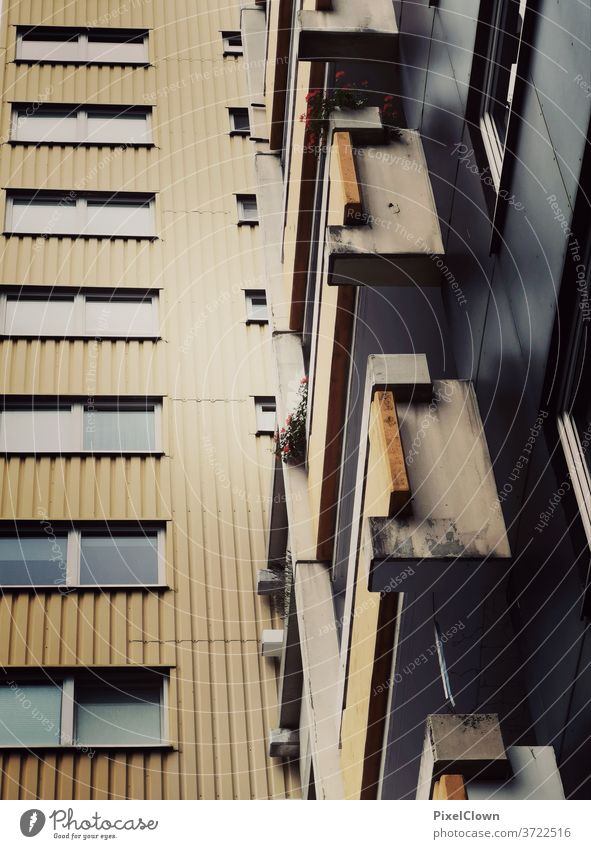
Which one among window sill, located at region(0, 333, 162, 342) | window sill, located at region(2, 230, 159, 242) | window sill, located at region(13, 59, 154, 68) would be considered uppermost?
window sill, located at region(13, 59, 154, 68)

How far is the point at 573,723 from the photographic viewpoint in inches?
264

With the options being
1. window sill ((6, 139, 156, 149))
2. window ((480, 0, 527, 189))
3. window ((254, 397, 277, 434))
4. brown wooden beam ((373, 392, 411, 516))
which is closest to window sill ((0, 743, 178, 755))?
window ((254, 397, 277, 434))

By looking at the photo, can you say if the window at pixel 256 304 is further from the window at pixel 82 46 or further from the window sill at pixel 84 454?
the window at pixel 82 46

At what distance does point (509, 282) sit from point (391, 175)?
7.34ft

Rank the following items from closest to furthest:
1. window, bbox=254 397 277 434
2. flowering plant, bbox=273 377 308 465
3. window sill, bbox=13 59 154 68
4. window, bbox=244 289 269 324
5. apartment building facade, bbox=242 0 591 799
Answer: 1. apartment building facade, bbox=242 0 591 799
2. flowering plant, bbox=273 377 308 465
3. window, bbox=254 397 277 434
4. window, bbox=244 289 269 324
5. window sill, bbox=13 59 154 68

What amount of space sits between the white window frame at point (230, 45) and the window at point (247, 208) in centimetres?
405

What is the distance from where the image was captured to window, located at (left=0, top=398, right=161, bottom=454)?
19.8 meters

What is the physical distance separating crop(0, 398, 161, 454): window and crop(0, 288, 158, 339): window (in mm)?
1419

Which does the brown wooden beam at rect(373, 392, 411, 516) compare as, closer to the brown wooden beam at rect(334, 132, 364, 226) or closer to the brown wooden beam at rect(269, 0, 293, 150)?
the brown wooden beam at rect(334, 132, 364, 226)

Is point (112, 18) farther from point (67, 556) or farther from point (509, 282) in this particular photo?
point (509, 282)

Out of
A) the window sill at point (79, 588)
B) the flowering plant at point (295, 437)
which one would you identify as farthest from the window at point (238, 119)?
the flowering plant at point (295, 437)

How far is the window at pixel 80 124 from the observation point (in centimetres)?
2395

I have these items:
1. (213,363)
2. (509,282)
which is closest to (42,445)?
(213,363)

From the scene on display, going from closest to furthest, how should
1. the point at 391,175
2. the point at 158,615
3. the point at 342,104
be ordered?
the point at 391,175
the point at 342,104
the point at 158,615
